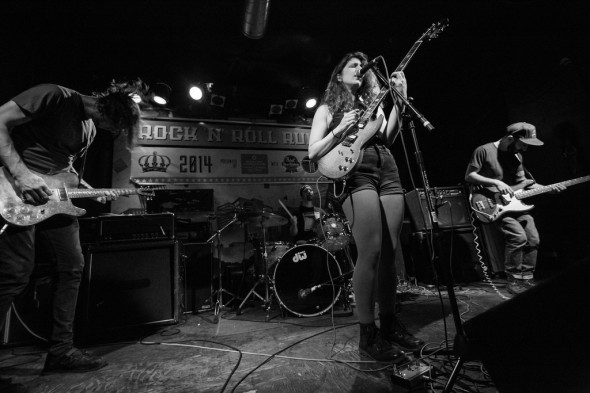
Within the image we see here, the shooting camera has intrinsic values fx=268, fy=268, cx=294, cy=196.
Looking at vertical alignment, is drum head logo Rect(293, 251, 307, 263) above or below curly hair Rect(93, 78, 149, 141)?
below

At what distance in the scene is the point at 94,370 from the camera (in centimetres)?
197

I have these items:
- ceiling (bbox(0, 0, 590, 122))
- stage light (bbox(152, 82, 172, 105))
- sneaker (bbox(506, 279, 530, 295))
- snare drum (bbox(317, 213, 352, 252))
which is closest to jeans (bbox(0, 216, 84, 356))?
snare drum (bbox(317, 213, 352, 252))

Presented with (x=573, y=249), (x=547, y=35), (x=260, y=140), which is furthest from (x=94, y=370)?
(x=547, y=35)

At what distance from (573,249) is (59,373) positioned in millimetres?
7213

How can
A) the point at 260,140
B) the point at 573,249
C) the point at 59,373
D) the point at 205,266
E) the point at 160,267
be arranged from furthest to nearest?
1. the point at 260,140
2. the point at 573,249
3. the point at 205,266
4. the point at 160,267
5. the point at 59,373

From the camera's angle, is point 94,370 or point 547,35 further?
point 547,35

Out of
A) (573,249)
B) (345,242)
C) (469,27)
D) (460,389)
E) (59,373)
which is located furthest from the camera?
(469,27)

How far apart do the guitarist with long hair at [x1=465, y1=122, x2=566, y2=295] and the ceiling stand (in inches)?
81.3

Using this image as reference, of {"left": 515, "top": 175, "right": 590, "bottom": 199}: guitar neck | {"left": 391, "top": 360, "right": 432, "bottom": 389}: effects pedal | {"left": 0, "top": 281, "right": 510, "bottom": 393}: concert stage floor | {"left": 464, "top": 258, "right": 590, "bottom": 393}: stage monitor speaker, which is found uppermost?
{"left": 515, "top": 175, "right": 590, "bottom": 199}: guitar neck

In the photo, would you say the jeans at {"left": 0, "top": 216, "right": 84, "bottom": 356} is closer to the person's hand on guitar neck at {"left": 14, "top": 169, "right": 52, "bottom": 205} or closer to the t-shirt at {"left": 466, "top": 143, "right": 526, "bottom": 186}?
the person's hand on guitar neck at {"left": 14, "top": 169, "right": 52, "bottom": 205}

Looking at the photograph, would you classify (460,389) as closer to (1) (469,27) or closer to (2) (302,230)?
(2) (302,230)

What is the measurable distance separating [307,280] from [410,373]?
2.12 metres

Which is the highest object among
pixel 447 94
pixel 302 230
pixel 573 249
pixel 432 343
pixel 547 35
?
pixel 547 35

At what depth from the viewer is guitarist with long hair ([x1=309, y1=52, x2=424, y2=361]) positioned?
5.75 feet
